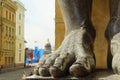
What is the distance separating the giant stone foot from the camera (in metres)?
1.70

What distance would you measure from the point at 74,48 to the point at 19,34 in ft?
159

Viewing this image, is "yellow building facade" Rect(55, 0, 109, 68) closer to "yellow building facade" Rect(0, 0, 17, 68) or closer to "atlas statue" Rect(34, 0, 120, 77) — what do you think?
"atlas statue" Rect(34, 0, 120, 77)

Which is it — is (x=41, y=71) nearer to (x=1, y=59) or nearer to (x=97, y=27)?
(x=97, y=27)

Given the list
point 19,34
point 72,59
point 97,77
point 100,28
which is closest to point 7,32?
point 19,34

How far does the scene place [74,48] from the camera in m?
1.90

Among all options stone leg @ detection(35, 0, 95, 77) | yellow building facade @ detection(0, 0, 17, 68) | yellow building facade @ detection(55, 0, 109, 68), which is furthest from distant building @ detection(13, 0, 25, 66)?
stone leg @ detection(35, 0, 95, 77)

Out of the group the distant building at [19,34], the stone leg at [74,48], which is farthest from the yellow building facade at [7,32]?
the stone leg at [74,48]

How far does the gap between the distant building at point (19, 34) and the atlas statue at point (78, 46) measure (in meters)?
46.9

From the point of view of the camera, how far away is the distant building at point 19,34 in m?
48.9

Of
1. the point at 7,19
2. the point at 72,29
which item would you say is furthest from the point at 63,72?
the point at 7,19

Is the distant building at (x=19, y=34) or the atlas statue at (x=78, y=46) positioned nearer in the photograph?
the atlas statue at (x=78, y=46)

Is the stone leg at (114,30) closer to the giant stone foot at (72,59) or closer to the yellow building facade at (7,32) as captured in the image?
the giant stone foot at (72,59)

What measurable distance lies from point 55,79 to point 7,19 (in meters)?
41.7

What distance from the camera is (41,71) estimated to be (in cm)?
175
